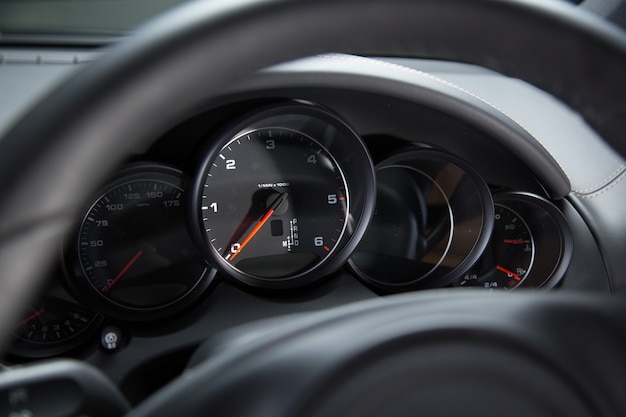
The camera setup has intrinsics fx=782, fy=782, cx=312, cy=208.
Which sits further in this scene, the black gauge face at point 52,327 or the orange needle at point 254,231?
the orange needle at point 254,231

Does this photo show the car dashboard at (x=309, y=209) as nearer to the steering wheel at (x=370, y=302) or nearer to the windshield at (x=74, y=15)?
the windshield at (x=74, y=15)

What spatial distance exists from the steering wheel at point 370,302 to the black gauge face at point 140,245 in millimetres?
1207

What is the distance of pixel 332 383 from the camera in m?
0.96

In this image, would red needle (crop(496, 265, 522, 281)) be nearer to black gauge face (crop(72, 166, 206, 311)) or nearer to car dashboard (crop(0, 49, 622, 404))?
car dashboard (crop(0, 49, 622, 404))

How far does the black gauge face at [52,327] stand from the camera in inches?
81.0

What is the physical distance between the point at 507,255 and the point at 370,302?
1523 millimetres

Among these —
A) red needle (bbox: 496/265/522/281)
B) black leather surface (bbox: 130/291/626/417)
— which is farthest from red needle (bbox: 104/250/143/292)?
black leather surface (bbox: 130/291/626/417)

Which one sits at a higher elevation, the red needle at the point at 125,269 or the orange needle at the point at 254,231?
the orange needle at the point at 254,231

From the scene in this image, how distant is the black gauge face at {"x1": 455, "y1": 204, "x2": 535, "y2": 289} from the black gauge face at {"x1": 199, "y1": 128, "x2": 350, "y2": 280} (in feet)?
1.65

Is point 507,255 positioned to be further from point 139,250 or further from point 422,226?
point 139,250

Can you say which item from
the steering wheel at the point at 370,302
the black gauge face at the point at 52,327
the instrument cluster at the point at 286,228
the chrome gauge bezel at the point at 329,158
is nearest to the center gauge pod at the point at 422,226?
the instrument cluster at the point at 286,228

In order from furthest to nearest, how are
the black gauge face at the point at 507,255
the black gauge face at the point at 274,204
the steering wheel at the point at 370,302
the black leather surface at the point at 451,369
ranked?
the black gauge face at the point at 507,255, the black gauge face at the point at 274,204, the black leather surface at the point at 451,369, the steering wheel at the point at 370,302

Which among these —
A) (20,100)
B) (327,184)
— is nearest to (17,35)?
(20,100)

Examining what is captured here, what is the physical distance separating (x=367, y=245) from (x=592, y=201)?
684 mm
